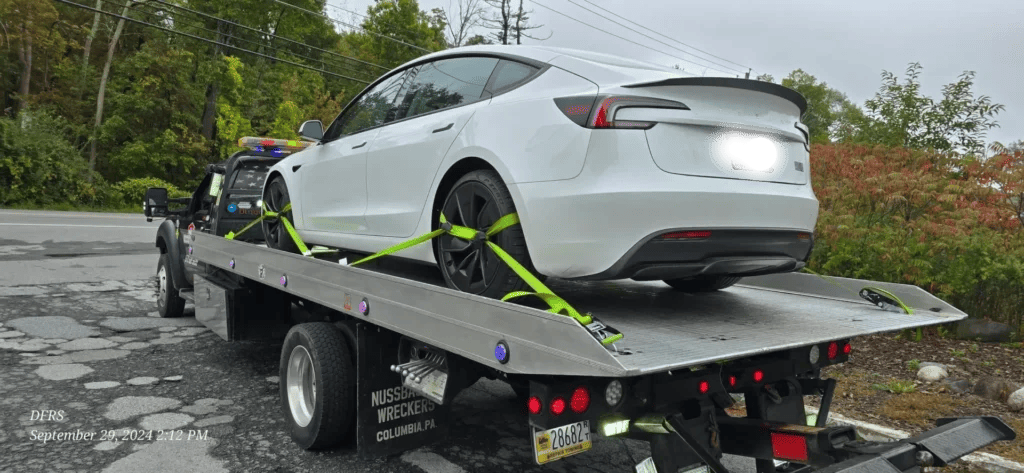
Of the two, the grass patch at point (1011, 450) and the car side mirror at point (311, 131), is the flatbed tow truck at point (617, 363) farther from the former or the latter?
the grass patch at point (1011, 450)

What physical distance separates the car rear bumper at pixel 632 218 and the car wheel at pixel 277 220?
2953 mm

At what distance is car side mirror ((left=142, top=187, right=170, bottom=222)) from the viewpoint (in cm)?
776

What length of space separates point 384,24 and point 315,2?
403cm

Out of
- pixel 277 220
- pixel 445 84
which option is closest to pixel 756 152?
pixel 445 84

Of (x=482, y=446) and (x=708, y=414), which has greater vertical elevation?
(x=708, y=414)

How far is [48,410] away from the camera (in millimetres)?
4340

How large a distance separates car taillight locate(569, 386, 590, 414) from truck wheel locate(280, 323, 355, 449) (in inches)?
63.6

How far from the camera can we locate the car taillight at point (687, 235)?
2666 mm

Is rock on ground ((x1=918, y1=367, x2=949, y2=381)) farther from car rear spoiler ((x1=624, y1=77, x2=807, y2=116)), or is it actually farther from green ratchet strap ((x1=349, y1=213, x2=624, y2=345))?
green ratchet strap ((x1=349, y1=213, x2=624, y2=345))

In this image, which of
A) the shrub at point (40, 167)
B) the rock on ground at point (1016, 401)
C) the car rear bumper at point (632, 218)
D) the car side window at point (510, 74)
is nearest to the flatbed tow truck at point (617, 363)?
the car rear bumper at point (632, 218)

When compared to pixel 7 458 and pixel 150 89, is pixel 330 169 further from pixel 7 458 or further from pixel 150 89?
pixel 150 89

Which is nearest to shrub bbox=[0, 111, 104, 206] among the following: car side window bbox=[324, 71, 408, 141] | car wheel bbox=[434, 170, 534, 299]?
car side window bbox=[324, 71, 408, 141]

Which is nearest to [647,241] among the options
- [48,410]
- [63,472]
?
[63,472]

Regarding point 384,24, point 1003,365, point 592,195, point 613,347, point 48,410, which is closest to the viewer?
point 613,347
